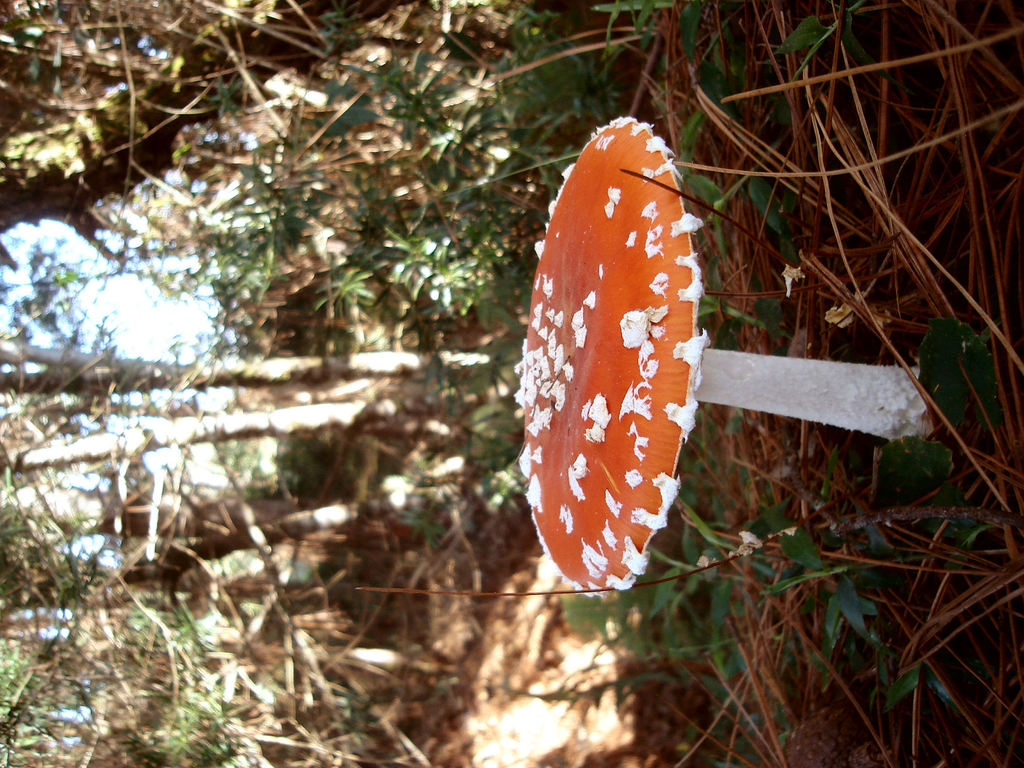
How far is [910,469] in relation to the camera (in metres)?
0.88

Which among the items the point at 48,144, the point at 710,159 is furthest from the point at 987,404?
the point at 48,144

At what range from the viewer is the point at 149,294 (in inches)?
88.7

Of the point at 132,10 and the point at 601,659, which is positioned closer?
the point at 132,10

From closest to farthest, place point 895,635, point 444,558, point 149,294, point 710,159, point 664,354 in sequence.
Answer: point 664,354 < point 895,635 < point 710,159 < point 149,294 < point 444,558

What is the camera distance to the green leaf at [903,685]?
0.93m

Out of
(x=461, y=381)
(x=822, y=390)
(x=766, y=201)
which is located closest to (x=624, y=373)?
(x=822, y=390)

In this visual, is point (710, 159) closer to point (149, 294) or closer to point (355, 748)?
point (149, 294)

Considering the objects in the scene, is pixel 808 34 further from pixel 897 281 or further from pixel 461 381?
pixel 461 381

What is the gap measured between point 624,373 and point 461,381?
1.38m

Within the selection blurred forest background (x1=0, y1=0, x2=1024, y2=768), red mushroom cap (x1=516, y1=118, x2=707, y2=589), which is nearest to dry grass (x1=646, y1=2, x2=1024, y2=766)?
blurred forest background (x1=0, y1=0, x2=1024, y2=768)

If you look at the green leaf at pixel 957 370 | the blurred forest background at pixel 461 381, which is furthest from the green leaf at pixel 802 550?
the green leaf at pixel 957 370

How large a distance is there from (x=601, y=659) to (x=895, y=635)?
1.74 meters

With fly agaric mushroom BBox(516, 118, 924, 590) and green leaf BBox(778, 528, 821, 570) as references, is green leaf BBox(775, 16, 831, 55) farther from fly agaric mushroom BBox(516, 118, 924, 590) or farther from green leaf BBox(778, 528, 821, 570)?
green leaf BBox(778, 528, 821, 570)

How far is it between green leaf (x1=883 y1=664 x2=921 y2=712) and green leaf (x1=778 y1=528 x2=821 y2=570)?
0.60 ft
